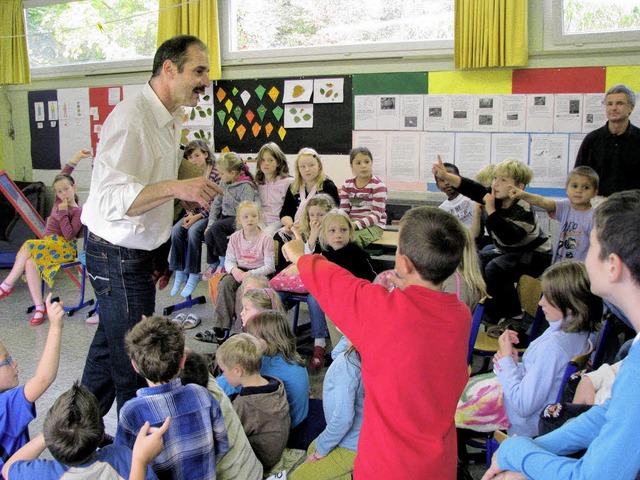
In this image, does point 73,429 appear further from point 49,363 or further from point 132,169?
point 132,169

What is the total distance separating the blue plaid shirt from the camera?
6.02ft

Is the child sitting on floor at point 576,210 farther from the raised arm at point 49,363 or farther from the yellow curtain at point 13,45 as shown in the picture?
the yellow curtain at point 13,45

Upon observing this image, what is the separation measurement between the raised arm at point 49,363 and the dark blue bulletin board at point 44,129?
5753 millimetres

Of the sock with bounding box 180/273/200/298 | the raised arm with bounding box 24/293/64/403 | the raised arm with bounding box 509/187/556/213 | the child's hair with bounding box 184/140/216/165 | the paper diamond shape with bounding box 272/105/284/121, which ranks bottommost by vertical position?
the sock with bounding box 180/273/200/298

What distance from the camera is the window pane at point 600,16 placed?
14.4 ft

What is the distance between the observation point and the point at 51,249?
480 centimetres

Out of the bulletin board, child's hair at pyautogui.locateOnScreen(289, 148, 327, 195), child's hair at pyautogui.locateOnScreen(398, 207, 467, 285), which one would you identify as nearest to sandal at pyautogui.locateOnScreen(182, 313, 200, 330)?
child's hair at pyautogui.locateOnScreen(289, 148, 327, 195)

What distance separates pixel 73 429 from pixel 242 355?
29.4 inches

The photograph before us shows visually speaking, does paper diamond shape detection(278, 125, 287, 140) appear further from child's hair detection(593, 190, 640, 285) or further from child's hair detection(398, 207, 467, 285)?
child's hair detection(593, 190, 640, 285)

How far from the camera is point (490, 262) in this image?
3.99 metres

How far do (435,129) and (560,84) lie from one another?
1.00 metres

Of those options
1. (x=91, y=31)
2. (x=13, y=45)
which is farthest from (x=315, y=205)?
(x=13, y=45)

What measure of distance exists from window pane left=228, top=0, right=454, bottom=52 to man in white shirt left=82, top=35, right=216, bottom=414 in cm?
326

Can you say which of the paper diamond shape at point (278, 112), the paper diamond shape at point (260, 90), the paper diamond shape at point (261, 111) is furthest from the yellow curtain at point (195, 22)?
the paper diamond shape at point (278, 112)
